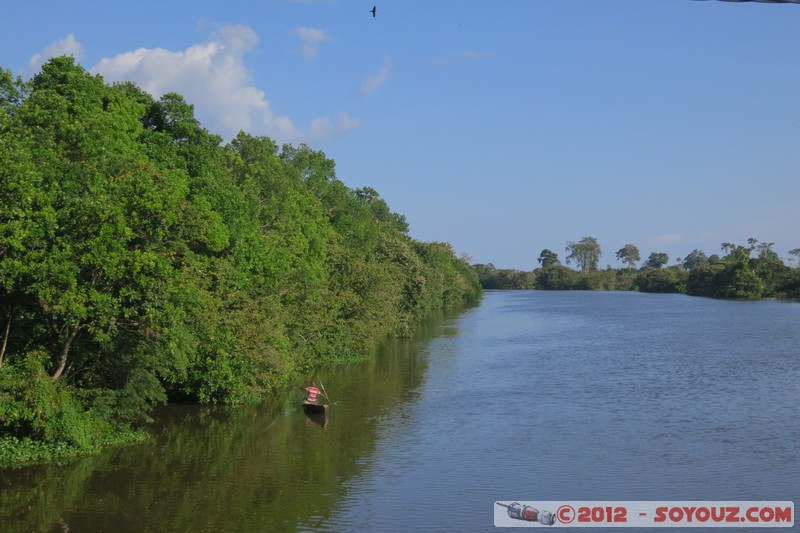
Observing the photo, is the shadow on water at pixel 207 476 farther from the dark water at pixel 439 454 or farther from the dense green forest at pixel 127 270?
the dense green forest at pixel 127 270

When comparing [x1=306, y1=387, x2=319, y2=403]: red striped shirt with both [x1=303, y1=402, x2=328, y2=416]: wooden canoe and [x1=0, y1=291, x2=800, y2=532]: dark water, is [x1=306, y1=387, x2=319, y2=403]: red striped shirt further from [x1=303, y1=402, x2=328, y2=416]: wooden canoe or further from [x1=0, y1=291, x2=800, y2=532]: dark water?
[x1=0, y1=291, x2=800, y2=532]: dark water

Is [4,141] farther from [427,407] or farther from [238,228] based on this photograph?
[427,407]

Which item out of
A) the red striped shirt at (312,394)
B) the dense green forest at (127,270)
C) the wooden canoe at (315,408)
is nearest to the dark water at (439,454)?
the wooden canoe at (315,408)

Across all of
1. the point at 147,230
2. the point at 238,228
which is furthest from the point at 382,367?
the point at 147,230

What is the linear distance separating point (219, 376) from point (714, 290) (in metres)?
122

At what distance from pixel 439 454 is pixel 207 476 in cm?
695

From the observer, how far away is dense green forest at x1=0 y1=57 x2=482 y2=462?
20.8 m

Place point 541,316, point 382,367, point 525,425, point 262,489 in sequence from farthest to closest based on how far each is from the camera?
1. point 541,316
2. point 382,367
3. point 525,425
4. point 262,489

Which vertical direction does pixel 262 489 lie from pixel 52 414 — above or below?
below

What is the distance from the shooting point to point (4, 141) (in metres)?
21.5

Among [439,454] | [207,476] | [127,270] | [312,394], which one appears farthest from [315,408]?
[127,270]

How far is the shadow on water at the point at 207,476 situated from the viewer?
57.8ft

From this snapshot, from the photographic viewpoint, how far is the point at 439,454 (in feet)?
78.0

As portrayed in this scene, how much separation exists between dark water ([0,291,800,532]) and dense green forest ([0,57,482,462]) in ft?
5.30
